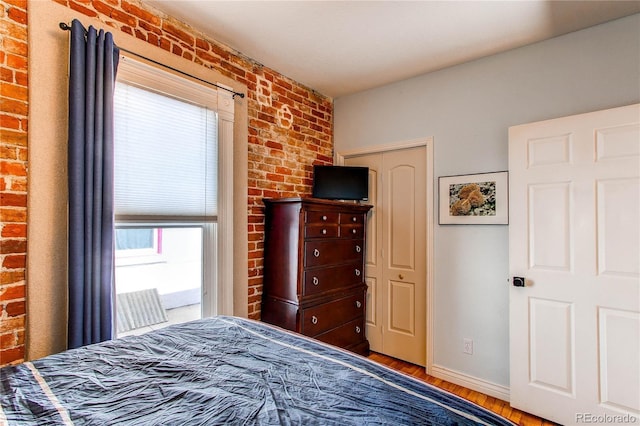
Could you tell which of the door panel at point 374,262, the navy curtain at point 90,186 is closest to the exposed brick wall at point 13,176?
the navy curtain at point 90,186

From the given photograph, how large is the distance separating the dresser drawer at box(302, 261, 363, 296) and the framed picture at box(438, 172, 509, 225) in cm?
93

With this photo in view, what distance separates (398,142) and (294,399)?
2614mm

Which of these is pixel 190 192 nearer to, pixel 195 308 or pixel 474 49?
pixel 195 308

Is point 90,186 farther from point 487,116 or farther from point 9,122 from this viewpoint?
point 487,116

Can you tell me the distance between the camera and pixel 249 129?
2654 millimetres

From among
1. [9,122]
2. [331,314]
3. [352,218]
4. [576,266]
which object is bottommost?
[331,314]

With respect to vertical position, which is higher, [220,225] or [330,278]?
[220,225]

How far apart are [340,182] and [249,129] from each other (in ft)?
3.39

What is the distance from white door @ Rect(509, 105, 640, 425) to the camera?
Answer: 1.94m

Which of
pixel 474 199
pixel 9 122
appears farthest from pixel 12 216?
pixel 474 199

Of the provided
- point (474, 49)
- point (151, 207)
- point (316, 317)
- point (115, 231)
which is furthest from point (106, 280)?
point (474, 49)

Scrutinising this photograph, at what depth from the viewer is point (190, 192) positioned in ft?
7.25

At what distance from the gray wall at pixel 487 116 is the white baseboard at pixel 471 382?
0.04 meters

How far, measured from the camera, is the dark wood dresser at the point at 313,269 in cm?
251
